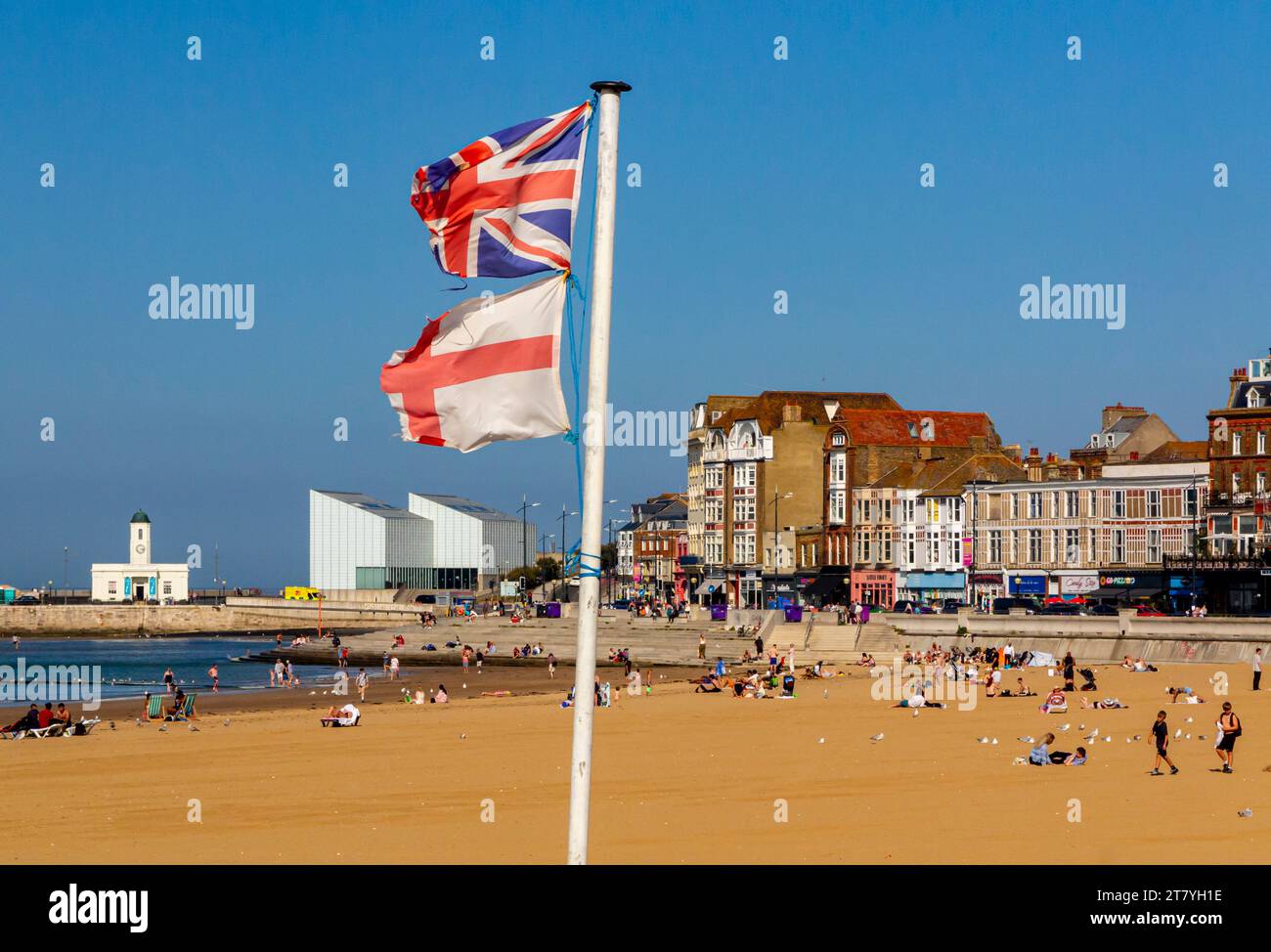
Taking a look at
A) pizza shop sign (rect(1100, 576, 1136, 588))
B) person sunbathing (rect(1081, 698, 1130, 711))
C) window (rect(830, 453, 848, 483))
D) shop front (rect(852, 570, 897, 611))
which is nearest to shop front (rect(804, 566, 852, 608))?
shop front (rect(852, 570, 897, 611))

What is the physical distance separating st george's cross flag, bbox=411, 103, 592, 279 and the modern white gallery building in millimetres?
151548

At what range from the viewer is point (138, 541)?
6619 inches

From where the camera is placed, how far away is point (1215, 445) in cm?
7312

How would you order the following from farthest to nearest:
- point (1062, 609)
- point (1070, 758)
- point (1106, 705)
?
point (1062, 609)
point (1106, 705)
point (1070, 758)

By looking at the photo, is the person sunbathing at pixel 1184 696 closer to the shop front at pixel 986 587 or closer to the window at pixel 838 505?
the shop front at pixel 986 587

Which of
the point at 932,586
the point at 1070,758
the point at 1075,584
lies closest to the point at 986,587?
the point at 932,586

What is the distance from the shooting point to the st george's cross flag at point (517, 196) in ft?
32.1

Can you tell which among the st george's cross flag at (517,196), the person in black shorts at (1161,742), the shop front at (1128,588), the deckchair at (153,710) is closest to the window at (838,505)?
the shop front at (1128,588)

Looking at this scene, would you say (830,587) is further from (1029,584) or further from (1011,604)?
(1011,604)

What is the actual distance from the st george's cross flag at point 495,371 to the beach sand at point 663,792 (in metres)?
9.31

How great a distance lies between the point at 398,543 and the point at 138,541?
29.5m

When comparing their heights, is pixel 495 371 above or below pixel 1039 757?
above
